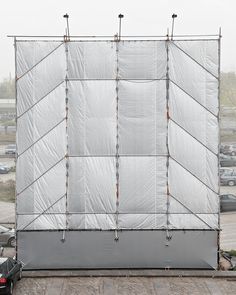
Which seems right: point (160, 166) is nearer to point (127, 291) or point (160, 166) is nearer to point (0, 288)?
point (127, 291)

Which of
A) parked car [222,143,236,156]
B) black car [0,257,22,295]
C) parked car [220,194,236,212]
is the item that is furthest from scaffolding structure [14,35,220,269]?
parked car [222,143,236,156]

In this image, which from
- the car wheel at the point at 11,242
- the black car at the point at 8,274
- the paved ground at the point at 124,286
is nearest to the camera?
the black car at the point at 8,274

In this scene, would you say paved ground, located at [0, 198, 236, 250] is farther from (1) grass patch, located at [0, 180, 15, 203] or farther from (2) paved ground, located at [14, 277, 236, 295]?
(2) paved ground, located at [14, 277, 236, 295]

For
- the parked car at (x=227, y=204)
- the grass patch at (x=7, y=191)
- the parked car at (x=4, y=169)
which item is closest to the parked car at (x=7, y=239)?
the grass patch at (x=7, y=191)

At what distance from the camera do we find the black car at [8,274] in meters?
16.9

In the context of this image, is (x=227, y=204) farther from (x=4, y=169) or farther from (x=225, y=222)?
(x=4, y=169)

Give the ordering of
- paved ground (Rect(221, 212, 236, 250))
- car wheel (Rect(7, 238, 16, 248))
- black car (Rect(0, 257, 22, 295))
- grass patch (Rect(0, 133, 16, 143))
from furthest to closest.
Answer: grass patch (Rect(0, 133, 16, 143)), paved ground (Rect(221, 212, 236, 250)), car wheel (Rect(7, 238, 16, 248)), black car (Rect(0, 257, 22, 295))

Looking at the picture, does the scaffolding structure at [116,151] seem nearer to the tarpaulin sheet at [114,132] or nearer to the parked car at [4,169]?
the tarpaulin sheet at [114,132]

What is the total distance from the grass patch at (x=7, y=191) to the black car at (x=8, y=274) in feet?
61.2

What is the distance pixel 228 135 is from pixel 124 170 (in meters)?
61.3

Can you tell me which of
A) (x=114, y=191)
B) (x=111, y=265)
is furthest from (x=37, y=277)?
(x=114, y=191)

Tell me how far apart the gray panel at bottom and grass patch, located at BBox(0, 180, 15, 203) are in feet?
54.1

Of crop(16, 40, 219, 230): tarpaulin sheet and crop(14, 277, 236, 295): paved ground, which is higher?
crop(16, 40, 219, 230): tarpaulin sheet

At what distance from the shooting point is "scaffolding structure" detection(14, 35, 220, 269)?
67.4ft
